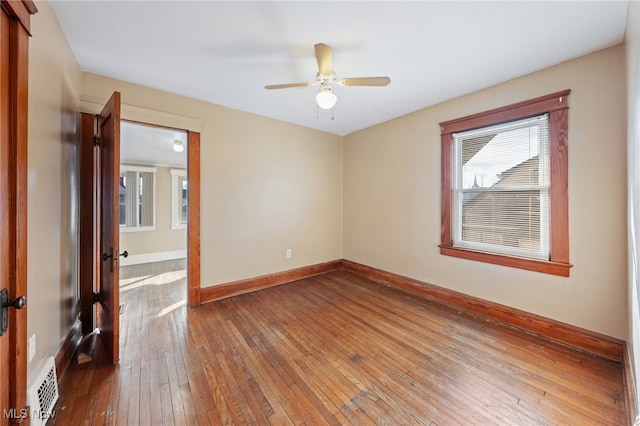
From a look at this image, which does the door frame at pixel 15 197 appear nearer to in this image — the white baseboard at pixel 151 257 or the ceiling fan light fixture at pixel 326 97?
the ceiling fan light fixture at pixel 326 97

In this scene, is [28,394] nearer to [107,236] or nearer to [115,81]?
[107,236]

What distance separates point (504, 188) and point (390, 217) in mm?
1519

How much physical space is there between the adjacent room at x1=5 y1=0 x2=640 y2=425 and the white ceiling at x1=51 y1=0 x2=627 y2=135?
2cm

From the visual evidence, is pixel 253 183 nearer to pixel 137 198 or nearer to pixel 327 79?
pixel 327 79

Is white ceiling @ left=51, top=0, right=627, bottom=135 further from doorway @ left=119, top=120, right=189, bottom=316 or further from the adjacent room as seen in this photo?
doorway @ left=119, top=120, right=189, bottom=316

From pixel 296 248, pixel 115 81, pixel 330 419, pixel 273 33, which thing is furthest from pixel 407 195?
pixel 115 81

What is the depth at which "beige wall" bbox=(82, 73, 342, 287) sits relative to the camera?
2.88 metres

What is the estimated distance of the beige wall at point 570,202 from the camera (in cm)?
202

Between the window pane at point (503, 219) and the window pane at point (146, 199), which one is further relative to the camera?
the window pane at point (146, 199)

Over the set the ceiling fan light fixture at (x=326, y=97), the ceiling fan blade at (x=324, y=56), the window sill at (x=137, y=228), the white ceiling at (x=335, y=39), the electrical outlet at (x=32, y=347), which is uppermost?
the white ceiling at (x=335, y=39)

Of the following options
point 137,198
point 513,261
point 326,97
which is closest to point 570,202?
point 513,261

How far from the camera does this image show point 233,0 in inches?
63.0

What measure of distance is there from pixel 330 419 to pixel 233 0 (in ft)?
8.82

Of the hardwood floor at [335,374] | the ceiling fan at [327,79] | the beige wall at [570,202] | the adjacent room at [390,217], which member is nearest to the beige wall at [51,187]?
the adjacent room at [390,217]
